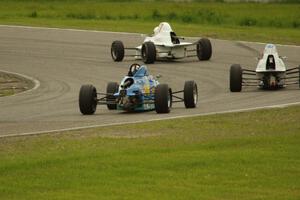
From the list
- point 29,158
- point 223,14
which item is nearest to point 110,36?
point 223,14

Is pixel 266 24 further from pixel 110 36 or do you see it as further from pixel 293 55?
pixel 293 55

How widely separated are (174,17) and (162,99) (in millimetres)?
33241

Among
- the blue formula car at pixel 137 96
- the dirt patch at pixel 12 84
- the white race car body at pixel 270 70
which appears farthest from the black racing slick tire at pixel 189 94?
the dirt patch at pixel 12 84

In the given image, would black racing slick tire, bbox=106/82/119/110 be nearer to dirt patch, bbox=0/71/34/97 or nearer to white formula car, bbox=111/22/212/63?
dirt patch, bbox=0/71/34/97

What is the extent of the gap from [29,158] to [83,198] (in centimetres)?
328

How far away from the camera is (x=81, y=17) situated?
54.6 meters

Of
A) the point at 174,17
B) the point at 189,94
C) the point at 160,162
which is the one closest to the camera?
the point at 160,162

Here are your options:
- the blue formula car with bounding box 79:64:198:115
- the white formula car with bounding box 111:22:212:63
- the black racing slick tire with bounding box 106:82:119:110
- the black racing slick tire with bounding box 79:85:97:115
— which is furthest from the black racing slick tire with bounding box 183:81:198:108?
the white formula car with bounding box 111:22:212:63

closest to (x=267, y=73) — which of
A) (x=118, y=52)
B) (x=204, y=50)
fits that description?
(x=204, y=50)

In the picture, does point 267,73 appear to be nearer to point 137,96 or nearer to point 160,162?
point 137,96

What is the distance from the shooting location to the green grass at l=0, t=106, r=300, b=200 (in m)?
12.9

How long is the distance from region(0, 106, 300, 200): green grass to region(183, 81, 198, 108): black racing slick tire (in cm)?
261

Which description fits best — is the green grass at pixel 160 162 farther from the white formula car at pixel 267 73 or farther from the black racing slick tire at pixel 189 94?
the white formula car at pixel 267 73

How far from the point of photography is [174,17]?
54500 mm
